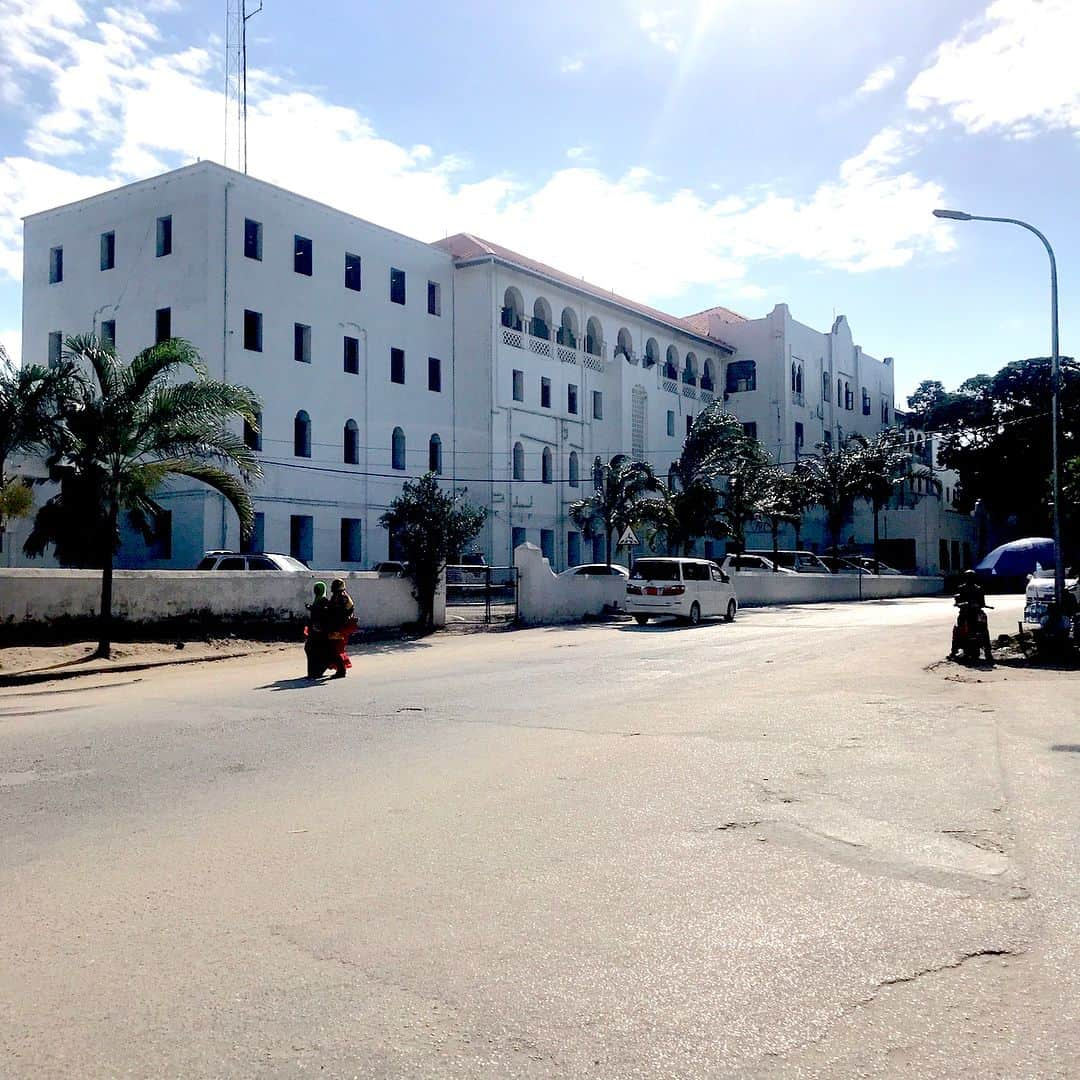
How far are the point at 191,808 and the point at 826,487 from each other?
2076 inches

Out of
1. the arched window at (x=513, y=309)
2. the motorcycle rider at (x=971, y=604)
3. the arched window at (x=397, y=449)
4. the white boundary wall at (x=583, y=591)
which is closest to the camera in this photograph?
the motorcycle rider at (x=971, y=604)

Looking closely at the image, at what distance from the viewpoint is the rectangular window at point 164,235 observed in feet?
126

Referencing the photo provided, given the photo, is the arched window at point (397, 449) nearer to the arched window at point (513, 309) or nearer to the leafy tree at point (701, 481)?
the arched window at point (513, 309)

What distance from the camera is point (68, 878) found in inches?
215

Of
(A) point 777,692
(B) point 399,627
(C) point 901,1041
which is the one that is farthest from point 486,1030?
(B) point 399,627

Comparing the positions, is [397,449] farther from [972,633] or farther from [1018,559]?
[972,633]

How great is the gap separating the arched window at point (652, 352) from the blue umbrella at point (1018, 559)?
20364mm

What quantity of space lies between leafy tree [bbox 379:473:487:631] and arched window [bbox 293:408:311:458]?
14275mm

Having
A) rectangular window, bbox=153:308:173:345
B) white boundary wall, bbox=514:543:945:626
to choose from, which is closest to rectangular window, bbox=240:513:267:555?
rectangular window, bbox=153:308:173:345

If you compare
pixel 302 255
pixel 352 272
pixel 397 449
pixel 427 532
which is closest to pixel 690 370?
pixel 397 449

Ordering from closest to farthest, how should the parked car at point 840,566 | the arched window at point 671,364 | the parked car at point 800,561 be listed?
the parked car at point 800,561, the parked car at point 840,566, the arched window at point 671,364

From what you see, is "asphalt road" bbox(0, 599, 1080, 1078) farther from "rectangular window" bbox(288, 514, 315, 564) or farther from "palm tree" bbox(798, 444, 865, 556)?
"palm tree" bbox(798, 444, 865, 556)

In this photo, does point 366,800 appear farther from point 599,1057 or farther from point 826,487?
point 826,487

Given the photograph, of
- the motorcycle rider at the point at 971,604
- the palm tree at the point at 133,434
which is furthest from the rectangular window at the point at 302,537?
the motorcycle rider at the point at 971,604
